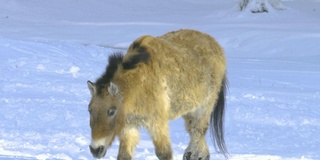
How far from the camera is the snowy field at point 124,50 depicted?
905cm

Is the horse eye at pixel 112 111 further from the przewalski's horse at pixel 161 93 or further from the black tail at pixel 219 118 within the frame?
the black tail at pixel 219 118

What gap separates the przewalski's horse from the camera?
21.4 ft

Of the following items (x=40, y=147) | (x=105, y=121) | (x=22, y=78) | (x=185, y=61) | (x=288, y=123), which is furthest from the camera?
(x=22, y=78)

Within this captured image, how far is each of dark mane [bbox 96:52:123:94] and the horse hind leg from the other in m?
1.52

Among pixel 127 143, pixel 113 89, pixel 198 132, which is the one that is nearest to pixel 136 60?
pixel 113 89

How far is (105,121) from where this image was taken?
635 centimetres

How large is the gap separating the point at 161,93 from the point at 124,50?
10234mm

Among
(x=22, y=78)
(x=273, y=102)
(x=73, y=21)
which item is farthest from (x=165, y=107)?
(x=73, y=21)

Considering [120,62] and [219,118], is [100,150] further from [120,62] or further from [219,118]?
[219,118]

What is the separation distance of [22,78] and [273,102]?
161 inches

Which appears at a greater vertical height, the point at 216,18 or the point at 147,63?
the point at 147,63

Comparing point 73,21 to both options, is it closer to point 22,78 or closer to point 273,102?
point 22,78

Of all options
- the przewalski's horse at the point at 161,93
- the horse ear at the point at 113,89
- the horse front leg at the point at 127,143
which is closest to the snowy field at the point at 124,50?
the przewalski's horse at the point at 161,93

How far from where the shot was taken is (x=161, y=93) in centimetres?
721
